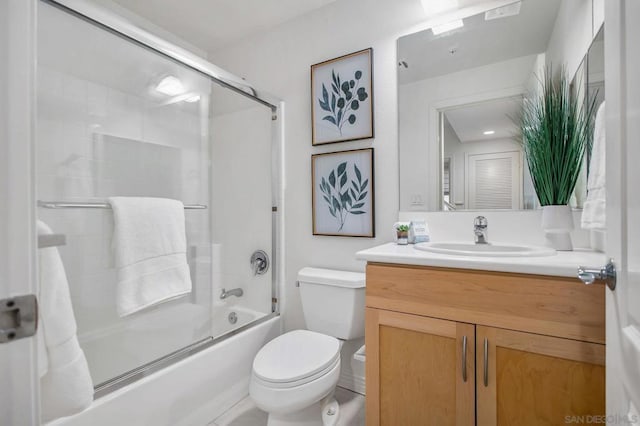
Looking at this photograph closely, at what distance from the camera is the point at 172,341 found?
1610 mm

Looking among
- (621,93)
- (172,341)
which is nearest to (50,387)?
(172,341)

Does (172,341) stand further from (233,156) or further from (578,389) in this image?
(578,389)

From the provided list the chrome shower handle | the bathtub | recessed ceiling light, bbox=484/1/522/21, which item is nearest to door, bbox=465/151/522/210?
recessed ceiling light, bbox=484/1/522/21

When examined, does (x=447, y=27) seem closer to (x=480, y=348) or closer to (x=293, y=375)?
(x=480, y=348)

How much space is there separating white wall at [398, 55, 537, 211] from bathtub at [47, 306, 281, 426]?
3.87ft

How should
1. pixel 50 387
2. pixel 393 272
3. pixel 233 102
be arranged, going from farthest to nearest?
pixel 233 102, pixel 393 272, pixel 50 387

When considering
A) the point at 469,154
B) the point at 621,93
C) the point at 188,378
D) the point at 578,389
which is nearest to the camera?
the point at 621,93

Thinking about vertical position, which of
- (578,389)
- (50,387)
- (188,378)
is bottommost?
(188,378)

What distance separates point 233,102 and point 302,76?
19.1 inches

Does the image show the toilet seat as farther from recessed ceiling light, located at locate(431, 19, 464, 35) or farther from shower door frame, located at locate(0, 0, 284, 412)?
recessed ceiling light, located at locate(431, 19, 464, 35)

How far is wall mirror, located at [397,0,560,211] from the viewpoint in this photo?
1.44 metres

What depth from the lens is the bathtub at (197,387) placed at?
3.86 ft

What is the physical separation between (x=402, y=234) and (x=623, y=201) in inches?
39.3

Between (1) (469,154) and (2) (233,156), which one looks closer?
(1) (469,154)
